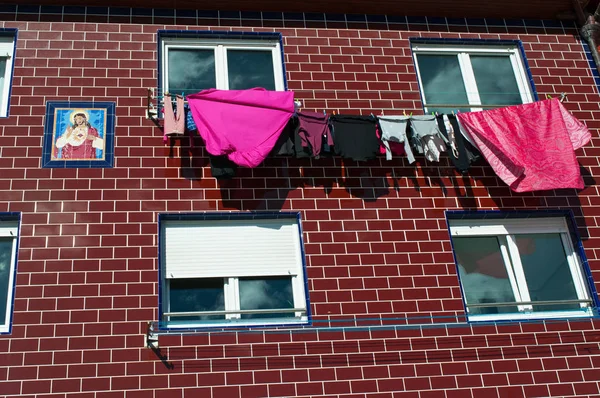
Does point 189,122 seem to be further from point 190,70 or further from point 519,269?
point 519,269

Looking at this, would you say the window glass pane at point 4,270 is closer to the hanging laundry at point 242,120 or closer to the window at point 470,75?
the hanging laundry at point 242,120

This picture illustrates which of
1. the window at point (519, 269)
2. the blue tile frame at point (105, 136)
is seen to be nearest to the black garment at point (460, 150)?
the window at point (519, 269)

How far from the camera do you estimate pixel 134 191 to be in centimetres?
1023

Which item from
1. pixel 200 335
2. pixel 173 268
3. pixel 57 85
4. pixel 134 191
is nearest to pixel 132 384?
pixel 200 335

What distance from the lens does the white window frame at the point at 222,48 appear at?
11.5 metres

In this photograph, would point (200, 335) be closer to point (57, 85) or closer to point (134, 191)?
point (134, 191)

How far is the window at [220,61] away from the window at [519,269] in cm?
375

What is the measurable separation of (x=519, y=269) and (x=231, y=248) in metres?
4.08

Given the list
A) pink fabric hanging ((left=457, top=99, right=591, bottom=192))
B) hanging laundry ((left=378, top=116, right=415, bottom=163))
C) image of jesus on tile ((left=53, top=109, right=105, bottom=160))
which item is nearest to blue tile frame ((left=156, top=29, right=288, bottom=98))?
image of jesus on tile ((left=53, top=109, right=105, bottom=160))

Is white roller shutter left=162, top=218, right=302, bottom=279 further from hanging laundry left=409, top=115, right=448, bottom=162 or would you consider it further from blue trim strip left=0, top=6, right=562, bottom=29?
blue trim strip left=0, top=6, right=562, bottom=29

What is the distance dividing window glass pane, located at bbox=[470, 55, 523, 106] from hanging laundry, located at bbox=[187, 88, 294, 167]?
3.38 metres

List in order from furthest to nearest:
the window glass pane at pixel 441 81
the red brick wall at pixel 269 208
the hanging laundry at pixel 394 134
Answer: the window glass pane at pixel 441 81, the hanging laundry at pixel 394 134, the red brick wall at pixel 269 208

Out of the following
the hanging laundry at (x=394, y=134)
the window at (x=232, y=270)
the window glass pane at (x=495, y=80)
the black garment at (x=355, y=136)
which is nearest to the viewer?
the window at (x=232, y=270)

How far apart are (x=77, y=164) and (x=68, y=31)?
7.88ft
